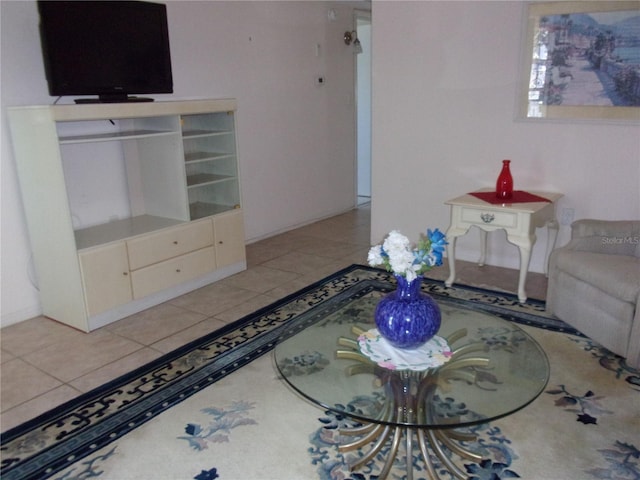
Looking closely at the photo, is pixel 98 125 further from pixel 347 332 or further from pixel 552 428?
pixel 552 428

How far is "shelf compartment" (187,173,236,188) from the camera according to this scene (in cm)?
367

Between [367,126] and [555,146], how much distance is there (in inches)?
127

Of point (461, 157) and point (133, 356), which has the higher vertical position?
point (461, 157)

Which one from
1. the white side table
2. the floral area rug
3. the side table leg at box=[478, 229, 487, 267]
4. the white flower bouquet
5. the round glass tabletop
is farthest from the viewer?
the side table leg at box=[478, 229, 487, 267]

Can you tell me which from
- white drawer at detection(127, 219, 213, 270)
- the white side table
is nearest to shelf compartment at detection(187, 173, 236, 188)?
white drawer at detection(127, 219, 213, 270)

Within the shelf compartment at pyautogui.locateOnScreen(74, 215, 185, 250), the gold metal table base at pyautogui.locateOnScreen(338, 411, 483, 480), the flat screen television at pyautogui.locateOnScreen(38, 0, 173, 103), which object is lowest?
the gold metal table base at pyautogui.locateOnScreen(338, 411, 483, 480)

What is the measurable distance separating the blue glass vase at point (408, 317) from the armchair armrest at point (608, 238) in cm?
154

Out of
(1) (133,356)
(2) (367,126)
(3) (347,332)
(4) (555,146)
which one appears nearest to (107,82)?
(1) (133,356)

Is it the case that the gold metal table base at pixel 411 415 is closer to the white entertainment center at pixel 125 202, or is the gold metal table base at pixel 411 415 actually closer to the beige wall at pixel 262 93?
the white entertainment center at pixel 125 202

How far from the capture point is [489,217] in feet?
10.8

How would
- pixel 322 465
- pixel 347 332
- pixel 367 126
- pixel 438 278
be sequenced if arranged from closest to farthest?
pixel 322 465
pixel 347 332
pixel 438 278
pixel 367 126

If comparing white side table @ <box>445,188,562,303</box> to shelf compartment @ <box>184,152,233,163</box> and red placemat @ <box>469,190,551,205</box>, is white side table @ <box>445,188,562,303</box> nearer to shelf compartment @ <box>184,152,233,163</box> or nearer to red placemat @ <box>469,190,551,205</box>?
red placemat @ <box>469,190,551,205</box>

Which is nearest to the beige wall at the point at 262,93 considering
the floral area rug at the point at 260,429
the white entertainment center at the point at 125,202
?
the white entertainment center at the point at 125,202

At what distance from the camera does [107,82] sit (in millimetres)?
3096
